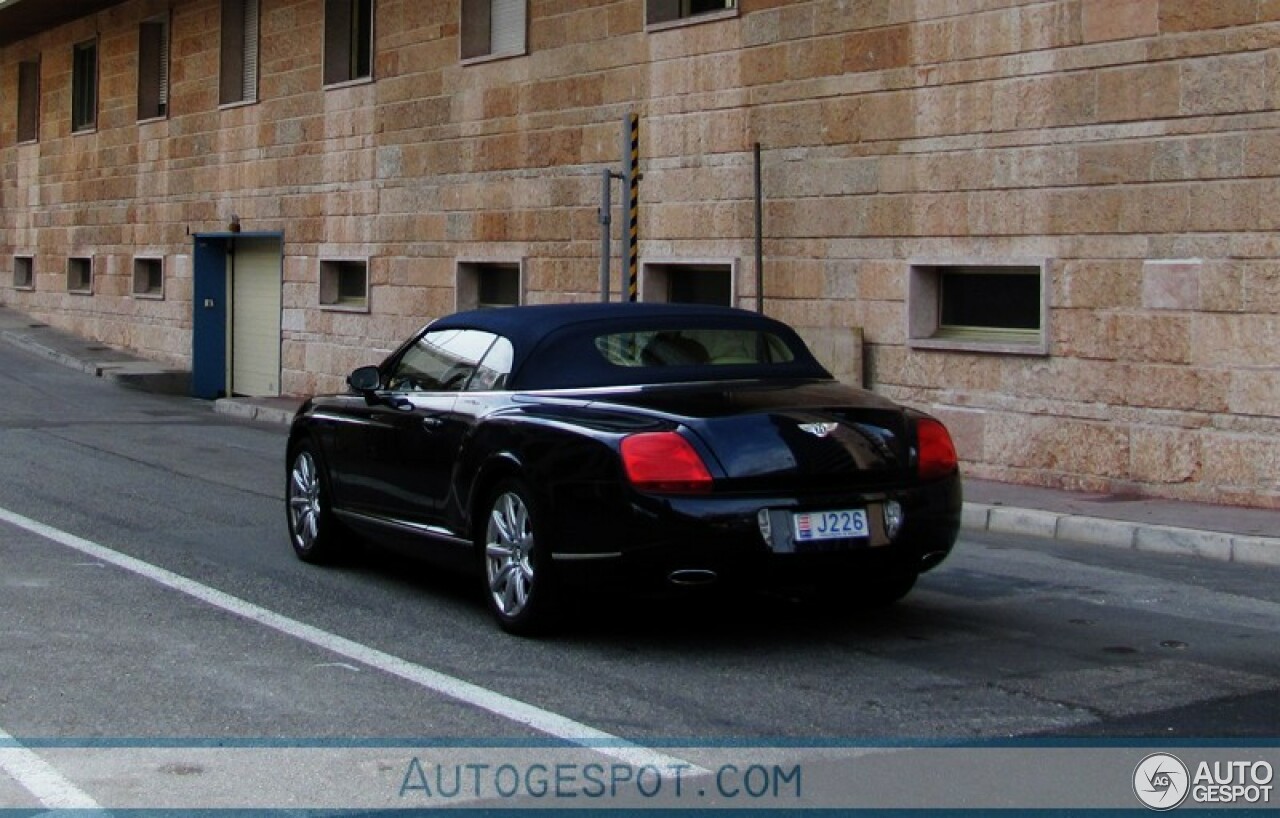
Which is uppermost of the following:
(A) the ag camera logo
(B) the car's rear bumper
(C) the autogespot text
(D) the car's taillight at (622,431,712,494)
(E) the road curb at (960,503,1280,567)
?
(D) the car's taillight at (622,431,712,494)

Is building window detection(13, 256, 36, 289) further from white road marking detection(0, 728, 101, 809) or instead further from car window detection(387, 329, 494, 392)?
white road marking detection(0, 728, 101, 809)

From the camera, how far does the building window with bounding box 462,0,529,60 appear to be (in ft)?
66.4

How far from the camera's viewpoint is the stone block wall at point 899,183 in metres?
12.7

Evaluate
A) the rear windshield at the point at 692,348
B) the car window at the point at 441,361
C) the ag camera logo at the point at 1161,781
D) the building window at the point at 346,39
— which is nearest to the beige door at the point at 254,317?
the building window at the point at 346,39

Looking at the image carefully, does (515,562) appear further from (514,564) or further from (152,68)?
(152,68)

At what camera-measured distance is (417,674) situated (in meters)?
7.23

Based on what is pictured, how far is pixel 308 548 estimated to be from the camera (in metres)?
10.2

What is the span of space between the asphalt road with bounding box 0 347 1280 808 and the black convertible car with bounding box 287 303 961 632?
1.21ft

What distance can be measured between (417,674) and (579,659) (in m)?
0.70

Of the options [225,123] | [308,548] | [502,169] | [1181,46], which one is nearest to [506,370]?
[308,548]

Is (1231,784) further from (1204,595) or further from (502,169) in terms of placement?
(502,169)

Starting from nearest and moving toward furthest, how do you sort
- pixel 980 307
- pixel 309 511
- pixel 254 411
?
1. pixel 309 511
2. pixel 980 307
3. pixel 254 411

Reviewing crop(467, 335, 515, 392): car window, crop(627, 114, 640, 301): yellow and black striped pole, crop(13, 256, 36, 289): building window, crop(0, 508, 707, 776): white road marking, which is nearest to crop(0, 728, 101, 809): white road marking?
crop(0, 508, 707, 776): white road marking

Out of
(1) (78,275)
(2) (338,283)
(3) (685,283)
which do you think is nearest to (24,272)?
(1) (78,275)
